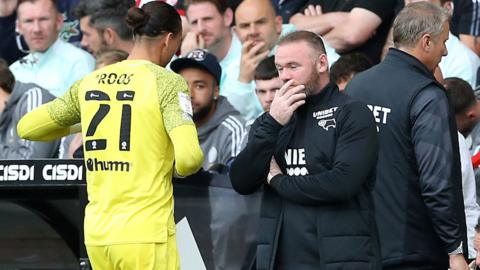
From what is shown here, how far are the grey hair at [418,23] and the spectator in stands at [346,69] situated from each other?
1.72 metres

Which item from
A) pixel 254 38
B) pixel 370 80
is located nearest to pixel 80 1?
pixel 254 38

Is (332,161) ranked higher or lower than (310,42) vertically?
lower

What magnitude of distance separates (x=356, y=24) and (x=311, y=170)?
3617mm

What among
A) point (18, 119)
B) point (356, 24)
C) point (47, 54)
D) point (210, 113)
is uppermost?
point (356, 24)

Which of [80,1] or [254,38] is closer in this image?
[254,38]

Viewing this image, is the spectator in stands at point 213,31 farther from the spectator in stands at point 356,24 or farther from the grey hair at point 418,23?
the grey hair at point 418,23

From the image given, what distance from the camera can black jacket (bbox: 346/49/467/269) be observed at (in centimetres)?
520

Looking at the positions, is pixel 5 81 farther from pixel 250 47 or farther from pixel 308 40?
pixel 308 40

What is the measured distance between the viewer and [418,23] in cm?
541

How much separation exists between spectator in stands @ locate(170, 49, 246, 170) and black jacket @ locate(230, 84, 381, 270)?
7.51 ft

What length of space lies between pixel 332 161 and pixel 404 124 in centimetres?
52

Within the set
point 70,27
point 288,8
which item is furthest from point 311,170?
point 70,27

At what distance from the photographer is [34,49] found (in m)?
9.37

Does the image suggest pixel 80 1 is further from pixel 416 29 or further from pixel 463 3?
pixel 416 29
